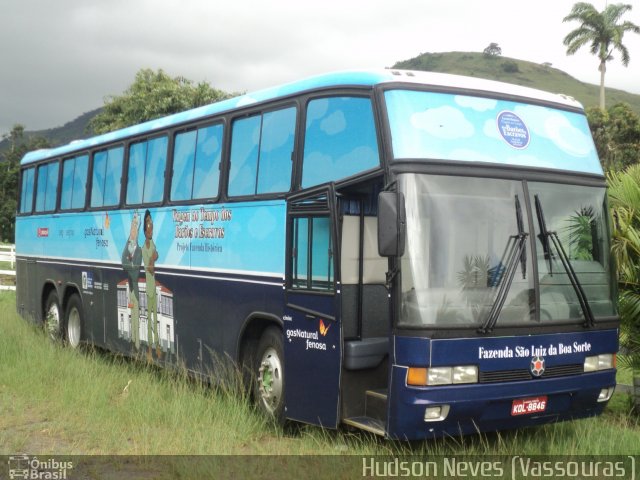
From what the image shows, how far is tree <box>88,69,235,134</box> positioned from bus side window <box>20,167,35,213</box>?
92.9ft

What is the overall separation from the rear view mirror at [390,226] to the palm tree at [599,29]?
59.6m

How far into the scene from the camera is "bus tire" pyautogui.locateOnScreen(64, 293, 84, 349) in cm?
1391

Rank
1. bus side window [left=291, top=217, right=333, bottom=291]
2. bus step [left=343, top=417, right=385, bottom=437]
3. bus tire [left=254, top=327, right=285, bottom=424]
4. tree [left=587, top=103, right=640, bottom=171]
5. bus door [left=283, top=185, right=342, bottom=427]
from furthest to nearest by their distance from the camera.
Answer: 1. tree [left=587, top=103, right=640, bottom=171]
2. bus tire [left=254, top=327, right=285, bottom=424]
3. bus side window [left=291, top=217, right=333, bottom=291]
4. bus door [left=283, top=185, right=342, bottom=427]
5. bus step [left=343, top=417, right=385, bottom=437]

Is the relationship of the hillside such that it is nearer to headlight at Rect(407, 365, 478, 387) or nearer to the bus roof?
the bus roof

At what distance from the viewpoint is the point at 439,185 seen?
690 cm

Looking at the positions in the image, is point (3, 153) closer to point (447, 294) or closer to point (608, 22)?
point (608, 22)

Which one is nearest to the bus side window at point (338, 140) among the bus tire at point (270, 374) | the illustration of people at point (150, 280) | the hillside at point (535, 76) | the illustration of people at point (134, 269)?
the bus tire at point (270, 374)

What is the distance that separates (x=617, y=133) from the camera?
175 ft

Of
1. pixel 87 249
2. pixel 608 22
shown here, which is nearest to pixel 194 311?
pixel 87 249

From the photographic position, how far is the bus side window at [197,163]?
392 inches

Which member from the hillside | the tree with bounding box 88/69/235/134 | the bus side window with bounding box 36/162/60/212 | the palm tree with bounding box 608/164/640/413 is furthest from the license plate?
the hillside

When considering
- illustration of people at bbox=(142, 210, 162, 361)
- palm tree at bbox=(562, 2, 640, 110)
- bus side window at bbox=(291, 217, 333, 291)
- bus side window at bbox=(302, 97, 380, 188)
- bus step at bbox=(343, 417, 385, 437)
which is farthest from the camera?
palm tree at bbox=(562, 2, 640, 110)

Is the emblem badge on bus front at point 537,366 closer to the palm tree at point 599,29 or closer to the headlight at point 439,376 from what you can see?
the headlight at point 439,376

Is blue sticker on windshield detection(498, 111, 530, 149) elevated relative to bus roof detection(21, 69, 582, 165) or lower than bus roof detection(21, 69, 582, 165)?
lower
